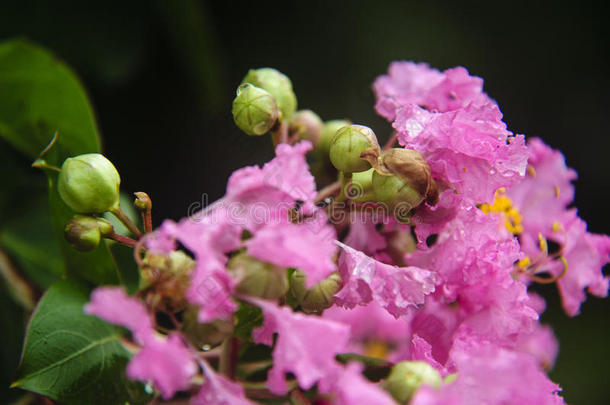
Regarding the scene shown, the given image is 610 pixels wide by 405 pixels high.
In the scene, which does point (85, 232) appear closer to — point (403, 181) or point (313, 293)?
point (313, 293)

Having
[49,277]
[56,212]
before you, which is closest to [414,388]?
[56,212]

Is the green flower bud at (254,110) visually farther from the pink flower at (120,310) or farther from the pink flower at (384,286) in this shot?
the pink flower at (120,310)

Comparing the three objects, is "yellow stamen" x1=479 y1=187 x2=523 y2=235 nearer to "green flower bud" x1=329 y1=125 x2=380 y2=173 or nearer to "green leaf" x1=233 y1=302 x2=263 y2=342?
"green flower bud" x1=329 y1=125 x2=380 y2=173

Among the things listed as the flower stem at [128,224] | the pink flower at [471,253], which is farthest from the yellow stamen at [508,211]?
the flower stem at [128,224]

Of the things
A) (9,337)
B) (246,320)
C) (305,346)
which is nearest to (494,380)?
(305,346)

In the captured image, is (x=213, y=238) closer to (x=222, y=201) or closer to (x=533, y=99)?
(x=222, y=201)

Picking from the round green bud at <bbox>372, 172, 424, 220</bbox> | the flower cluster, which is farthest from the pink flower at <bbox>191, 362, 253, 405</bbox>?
the round green bud at <bbox>372, 172, 424, 220</bbox>
